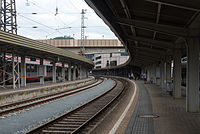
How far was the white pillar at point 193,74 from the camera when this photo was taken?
36.0 feet

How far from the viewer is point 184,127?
8.26 m

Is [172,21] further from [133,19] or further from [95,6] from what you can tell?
[95,6]

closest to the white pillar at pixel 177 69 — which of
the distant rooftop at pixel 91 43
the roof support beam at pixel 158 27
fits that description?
the roof support beam at pixel 158 27

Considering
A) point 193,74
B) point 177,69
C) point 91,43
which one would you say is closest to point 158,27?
point 193,74

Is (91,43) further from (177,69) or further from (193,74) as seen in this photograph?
(193,74)

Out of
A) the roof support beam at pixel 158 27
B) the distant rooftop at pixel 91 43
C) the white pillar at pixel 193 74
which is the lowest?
the white pillar at pixel 193 74

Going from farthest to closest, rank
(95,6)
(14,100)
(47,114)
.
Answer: (14,100) → (47,114) → (95,6)

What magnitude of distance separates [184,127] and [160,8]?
509 cm

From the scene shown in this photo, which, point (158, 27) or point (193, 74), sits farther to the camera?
point (158, 27)

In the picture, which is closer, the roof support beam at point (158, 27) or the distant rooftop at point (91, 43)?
the roof support beam at point (158, 27)

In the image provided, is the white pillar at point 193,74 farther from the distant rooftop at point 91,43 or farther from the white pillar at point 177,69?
the distant rooftop at point 91,43

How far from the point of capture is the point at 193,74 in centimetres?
1111

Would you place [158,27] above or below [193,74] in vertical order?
above

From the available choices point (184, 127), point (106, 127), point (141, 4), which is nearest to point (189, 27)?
point (141, 4)
